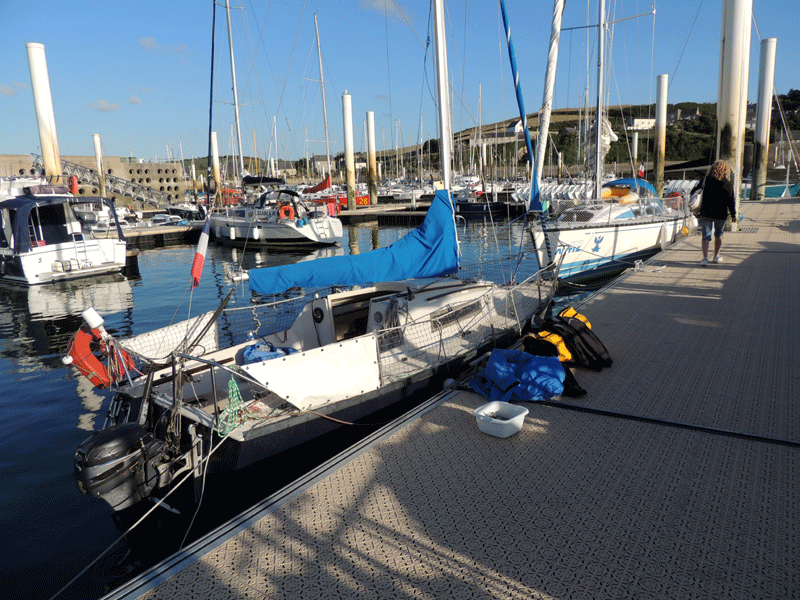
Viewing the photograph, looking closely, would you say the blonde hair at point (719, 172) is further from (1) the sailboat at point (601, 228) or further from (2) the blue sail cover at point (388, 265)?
(2) the blue sail cover at point (388, 265)

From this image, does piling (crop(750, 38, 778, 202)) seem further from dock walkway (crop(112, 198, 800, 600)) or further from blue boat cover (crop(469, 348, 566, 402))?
blue boat cover (crop(469, 348, 566, 402))

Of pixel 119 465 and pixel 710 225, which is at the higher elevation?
pixel 710 225

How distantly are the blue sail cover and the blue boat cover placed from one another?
234cm

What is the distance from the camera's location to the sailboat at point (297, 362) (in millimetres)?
4938

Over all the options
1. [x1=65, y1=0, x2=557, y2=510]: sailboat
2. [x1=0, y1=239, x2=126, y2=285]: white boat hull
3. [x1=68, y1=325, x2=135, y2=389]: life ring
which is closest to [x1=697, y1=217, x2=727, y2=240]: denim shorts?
[x1=65, y1=0, x2=557, y2=510]: sailboat

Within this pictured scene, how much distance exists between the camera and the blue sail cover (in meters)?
7.34

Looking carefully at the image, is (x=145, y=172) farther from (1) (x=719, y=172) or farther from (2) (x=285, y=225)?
(1) (x=719, y=172)

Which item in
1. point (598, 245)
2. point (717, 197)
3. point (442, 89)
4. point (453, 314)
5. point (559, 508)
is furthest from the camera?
point (598, 245)

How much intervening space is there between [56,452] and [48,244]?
16067 mm

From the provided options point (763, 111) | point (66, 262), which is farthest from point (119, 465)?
point (763, 111)

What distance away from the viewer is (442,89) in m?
8.45

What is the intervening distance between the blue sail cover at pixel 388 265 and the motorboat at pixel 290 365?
0.05 feet

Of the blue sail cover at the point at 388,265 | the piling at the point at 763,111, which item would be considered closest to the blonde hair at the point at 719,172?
the blue sail cover at the point at 388,265

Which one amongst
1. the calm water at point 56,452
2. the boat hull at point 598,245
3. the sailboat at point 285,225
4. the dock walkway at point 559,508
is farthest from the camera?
the sailboat at point 285,225
